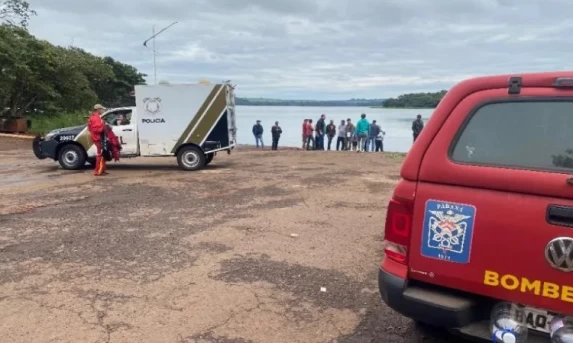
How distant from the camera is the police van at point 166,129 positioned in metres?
13.6

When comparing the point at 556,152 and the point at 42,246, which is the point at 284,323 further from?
the point at 42,246

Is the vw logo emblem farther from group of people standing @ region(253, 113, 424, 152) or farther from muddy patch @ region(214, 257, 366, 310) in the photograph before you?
group of people standing @ region(253, 113, 424, 152)

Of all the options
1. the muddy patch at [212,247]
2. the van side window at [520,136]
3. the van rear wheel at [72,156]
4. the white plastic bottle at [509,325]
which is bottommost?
the muddy patch at [212,247]

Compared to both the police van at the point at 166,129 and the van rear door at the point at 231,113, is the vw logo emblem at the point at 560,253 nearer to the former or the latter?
the police van at the point at 166,129

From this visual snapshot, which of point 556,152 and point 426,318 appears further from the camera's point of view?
point 426,318

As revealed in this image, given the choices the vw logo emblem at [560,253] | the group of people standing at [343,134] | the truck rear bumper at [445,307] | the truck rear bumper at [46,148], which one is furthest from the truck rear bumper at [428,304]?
the group of people standing at [343,134]

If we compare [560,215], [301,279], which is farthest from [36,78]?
[560,215]

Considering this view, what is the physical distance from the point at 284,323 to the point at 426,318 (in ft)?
4.90

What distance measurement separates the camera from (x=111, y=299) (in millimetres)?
4613

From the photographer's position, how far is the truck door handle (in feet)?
8.36

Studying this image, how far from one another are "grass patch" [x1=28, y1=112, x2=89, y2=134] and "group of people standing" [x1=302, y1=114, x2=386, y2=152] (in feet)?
43.0

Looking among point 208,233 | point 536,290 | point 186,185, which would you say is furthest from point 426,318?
point 186,185

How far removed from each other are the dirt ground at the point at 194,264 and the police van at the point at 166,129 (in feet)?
9.73

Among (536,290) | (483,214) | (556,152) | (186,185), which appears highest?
(556,152)
